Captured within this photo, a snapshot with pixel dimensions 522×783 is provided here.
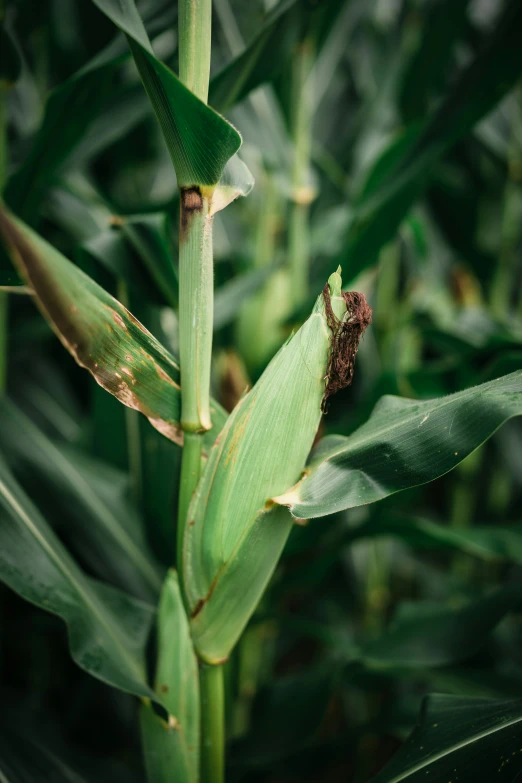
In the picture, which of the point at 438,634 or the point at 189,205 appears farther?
the point at 438,634

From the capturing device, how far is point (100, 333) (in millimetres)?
376

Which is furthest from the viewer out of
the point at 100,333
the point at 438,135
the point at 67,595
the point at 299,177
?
the point at 299,177

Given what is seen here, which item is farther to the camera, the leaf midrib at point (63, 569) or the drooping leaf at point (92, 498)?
the drooping leaf at point (92, 498)

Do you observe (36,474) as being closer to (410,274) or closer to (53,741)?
(53,741)

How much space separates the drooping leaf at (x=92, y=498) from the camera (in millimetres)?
672

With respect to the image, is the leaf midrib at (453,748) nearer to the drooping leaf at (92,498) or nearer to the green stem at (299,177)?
the drooping leaf at (92,498)

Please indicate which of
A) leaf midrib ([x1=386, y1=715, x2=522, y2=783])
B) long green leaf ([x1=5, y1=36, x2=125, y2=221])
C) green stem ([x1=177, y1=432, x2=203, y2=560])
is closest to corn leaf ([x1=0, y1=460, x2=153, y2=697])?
green stem ([x1=177, y1=432, x2=203, y2=560])

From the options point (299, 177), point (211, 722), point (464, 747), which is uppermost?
point (299, 177)

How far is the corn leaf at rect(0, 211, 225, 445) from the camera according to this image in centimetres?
32

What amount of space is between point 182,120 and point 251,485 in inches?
10.4

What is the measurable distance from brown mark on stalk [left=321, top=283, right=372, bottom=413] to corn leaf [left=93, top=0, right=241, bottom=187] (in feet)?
0.39

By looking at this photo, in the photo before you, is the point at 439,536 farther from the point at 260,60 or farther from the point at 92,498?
the point at 260,60

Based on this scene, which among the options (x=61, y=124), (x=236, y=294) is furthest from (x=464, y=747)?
(x=61, y=124)

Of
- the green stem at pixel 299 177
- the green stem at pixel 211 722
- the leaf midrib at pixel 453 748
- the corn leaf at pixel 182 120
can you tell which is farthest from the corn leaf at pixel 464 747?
the green stem at pixel 299 177
